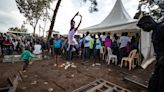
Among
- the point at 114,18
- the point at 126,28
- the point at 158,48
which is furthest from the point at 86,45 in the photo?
the point at 158,48

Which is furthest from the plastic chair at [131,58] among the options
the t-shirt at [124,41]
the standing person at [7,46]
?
the standing person at [7,46]

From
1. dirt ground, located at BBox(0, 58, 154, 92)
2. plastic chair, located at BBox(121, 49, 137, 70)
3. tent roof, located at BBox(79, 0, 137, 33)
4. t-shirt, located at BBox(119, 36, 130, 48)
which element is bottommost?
dirt ground, located at BBox(0, 58, 154, 92)

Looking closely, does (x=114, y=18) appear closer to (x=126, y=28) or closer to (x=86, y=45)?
(x=126, y=28)

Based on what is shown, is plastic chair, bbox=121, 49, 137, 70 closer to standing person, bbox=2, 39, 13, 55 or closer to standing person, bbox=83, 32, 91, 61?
standing person, bbox=83, 32, 91, 61

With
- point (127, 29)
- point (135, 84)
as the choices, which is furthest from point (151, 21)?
point (127, 29)

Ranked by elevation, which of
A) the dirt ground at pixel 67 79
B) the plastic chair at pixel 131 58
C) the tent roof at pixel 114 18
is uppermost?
the tent roof at pixel 114 18

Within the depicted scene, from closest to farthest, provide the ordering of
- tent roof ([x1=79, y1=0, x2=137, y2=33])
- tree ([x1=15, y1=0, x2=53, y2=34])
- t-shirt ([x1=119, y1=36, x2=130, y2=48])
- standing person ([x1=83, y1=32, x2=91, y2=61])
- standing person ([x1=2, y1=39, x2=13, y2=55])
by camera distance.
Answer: t-shirt ([x1=119, y1=36, x2=130, y2=48]) → standing person ([x1=83, y1=32, x2=91, y2=61]) → tent roof ([x1=79, y1=0, x2=137, y2=33]) → standing person ([x1=2, y1=39, x2=13, y2=55]) → tree ([x1=15, y1=0, x2=53, y2=34])

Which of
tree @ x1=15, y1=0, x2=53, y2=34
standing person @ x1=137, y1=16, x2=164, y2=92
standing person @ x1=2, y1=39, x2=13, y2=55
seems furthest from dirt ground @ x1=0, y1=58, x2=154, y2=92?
tree @ x1=15, y1=0, x2=53, y2=34

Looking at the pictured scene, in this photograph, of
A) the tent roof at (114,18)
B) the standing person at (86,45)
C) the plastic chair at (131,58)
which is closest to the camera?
the plastic chair at (131,58)

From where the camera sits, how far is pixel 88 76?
6656 millimetres

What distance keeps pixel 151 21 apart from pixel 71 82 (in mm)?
3877

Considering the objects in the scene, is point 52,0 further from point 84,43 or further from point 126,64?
point 126,64

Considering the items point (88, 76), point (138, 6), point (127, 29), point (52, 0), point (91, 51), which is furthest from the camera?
point (52, 0)

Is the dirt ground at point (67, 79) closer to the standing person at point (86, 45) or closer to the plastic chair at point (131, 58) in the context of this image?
the plastic chair at point (131, 58)
